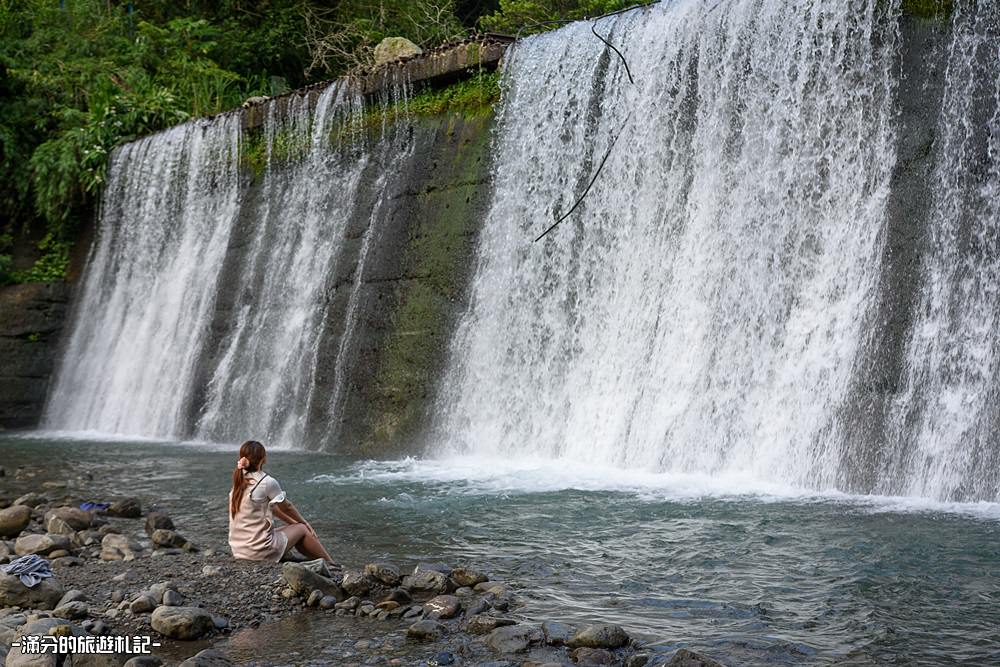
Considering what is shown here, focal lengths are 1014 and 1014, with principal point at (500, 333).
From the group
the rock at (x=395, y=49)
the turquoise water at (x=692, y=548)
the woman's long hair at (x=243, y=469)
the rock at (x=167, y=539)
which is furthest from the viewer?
the rock at (x=395, y=49)

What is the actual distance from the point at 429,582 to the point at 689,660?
5.99ft

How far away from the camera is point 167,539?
263 inches

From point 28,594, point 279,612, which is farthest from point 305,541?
point 28,594

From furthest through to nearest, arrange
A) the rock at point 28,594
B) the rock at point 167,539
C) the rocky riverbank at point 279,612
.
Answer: the rock at point 167,539 → the rock at point 28,594 → the rocky riverbank at point 279,612

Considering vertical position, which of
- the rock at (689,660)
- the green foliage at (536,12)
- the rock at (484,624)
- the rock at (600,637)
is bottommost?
the rock at (484,624)

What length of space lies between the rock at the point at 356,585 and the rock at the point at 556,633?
1086 millimetres

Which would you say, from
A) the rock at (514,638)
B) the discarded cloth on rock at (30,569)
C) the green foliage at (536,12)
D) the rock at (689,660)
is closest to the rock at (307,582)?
the rock at (514,638)

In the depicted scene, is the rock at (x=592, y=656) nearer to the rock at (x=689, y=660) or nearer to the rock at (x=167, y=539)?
the rock at (x=689, y=660)

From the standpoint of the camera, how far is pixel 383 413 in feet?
43.5

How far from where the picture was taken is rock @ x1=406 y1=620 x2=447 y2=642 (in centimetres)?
463

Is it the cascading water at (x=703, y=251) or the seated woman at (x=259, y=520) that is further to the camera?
the cascading water at (x=703, y=251)

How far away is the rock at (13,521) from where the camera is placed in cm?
739

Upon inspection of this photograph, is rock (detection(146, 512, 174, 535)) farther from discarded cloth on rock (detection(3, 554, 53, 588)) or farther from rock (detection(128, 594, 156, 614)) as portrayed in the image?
rock (detection(128, 594, 156, 614))

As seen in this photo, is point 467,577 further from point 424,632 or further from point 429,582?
point 424,632
